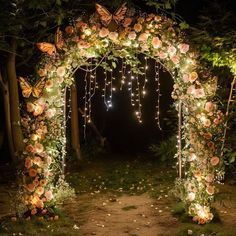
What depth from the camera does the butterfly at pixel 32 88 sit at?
6.59 metres

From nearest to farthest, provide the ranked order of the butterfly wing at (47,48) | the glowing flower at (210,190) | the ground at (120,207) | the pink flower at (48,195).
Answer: the ground at (120,207) < the glowing flower at (210,190) < the butterfly wing at (47,48) < the pink flower at (48,195)

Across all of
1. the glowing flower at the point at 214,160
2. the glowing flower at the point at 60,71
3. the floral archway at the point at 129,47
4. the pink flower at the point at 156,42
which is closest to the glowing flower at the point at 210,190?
the floral archway at the point at 129,47

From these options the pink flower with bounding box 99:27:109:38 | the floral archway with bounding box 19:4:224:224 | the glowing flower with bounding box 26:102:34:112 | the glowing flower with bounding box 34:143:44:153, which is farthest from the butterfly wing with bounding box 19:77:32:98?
the pink flower with bounding box 99:27:109:38

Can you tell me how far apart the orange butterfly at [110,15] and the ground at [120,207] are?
9.67 ft

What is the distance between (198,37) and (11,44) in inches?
150

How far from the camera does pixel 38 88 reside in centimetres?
668

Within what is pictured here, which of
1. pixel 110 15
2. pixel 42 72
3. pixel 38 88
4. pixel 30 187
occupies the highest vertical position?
pixel 110 15

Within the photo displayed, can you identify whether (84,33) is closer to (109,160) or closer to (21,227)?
(21,227)

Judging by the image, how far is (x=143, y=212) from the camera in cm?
739

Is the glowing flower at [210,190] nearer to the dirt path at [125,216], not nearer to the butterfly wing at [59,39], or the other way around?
the dirt path at [125,216]

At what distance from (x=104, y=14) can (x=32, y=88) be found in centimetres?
148

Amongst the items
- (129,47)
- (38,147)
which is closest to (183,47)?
(129,47)

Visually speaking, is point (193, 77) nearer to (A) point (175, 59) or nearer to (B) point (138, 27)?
(A) point (175, 59)

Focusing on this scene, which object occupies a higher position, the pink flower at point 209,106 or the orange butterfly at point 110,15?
the orange butterfly at point 110,15
